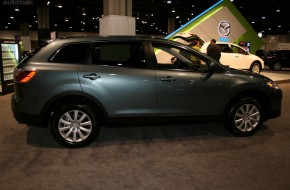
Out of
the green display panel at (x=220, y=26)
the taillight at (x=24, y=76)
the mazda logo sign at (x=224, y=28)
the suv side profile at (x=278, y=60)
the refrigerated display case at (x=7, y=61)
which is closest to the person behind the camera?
the taillight at (x=24, y=76)

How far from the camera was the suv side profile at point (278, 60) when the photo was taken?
21.1 metres

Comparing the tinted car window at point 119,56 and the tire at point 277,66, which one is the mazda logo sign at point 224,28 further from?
the tinted car window at point 119,56

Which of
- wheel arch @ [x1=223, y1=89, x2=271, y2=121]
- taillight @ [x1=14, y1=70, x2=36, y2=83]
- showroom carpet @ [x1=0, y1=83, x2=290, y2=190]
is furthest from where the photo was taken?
wheel arch @ [x1=223, y1=89, x2=271, y2=121]

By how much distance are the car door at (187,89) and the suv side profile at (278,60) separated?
18.1 metres

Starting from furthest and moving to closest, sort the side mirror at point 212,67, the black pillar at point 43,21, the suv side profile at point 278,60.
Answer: the black pillar at point 43,21 < the suv side profile at point 278,60 < the side mirror at point 212,67

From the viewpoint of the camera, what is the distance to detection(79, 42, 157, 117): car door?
4516 millimetres

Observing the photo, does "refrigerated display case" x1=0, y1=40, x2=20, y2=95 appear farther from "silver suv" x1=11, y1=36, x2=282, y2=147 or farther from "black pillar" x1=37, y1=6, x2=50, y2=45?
"black pillar" x1=37, y1=6, x2=50, y2=45

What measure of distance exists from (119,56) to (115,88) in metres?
0.81

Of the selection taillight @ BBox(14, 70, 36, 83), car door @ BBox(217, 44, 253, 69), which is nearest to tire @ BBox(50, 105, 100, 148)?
taillight @ BBox(14, 70, 36, 83)

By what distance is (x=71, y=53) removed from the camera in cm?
462

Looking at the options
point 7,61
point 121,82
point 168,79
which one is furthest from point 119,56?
point 7,61

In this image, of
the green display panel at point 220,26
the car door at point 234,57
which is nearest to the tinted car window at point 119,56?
the car door at point 234,57

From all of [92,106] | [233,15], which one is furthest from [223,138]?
[233,15]

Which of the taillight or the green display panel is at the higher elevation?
the green display panel
